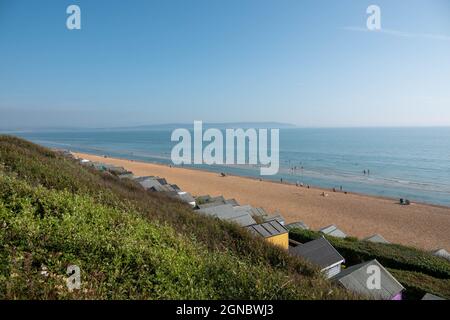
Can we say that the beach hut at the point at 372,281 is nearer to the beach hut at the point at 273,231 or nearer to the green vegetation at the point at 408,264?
the green vegetation at the point at 408,264

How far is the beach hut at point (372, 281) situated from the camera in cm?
780

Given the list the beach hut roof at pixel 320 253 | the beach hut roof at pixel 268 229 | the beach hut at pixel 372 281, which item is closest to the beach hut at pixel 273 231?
the beach hut roof at pixel 268 229

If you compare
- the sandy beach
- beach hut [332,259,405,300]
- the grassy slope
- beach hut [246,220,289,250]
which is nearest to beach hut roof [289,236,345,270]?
beach hut [246,220,289,250]

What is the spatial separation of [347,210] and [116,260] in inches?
1093

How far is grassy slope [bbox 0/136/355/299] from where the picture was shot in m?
3.78

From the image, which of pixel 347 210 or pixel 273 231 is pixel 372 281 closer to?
pixel 273 231

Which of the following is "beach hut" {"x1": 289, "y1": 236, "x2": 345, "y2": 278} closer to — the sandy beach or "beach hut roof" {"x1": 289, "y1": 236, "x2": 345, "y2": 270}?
"beach hut roof" {"x1": 289, "y1": 236, "x2": 345, "y2": 270}

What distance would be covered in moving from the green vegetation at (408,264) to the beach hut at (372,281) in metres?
1.40

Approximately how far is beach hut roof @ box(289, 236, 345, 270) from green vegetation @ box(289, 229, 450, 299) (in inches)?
89.3

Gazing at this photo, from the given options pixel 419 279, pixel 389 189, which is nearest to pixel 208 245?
pixel 419 279
